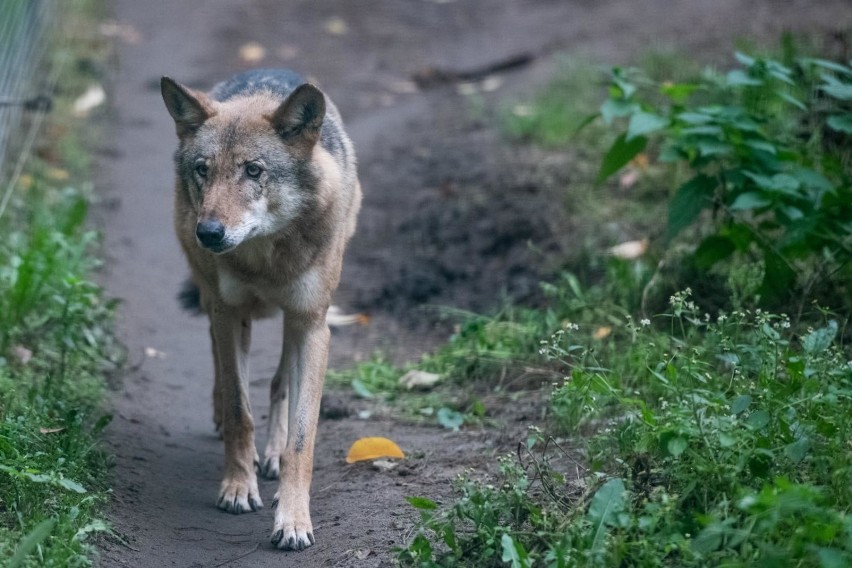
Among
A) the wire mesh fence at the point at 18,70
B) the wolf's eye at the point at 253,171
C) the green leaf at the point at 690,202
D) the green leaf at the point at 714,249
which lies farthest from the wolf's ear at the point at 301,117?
the green leaf at the point at 714,249

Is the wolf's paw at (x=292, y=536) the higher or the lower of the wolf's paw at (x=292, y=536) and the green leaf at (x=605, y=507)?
the lower

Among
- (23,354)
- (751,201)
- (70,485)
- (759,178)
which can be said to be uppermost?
(759,178)

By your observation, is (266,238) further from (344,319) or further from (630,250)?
(630,250)

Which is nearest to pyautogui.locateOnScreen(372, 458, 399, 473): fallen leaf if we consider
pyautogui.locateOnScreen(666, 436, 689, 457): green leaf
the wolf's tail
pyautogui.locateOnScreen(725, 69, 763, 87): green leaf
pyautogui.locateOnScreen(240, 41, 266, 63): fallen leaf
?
the wolf's tail

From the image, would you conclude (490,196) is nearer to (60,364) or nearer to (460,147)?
(460,147)

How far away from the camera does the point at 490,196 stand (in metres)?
8.88

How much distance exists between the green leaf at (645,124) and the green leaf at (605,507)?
8.30 ft

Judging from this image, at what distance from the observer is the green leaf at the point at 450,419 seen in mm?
5852

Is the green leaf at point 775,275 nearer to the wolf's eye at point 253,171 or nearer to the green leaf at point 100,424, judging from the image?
the wolf's eye at point 253,171

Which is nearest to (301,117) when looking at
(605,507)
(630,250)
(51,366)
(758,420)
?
(51,366)

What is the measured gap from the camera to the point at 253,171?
4855mm

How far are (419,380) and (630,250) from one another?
72.0 inches

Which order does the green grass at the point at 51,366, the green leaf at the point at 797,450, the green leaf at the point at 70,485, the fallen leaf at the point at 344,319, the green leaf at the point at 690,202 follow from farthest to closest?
the fallen leaf at the point at 344,319 < the green leaf at the point at 690,202 < the green leaf at the point at 70,485 < the green grass at the point at 51,366 < the green leaf at the point at 797,450

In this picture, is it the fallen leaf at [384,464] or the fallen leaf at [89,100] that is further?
the fallen leaf at [89,100]
